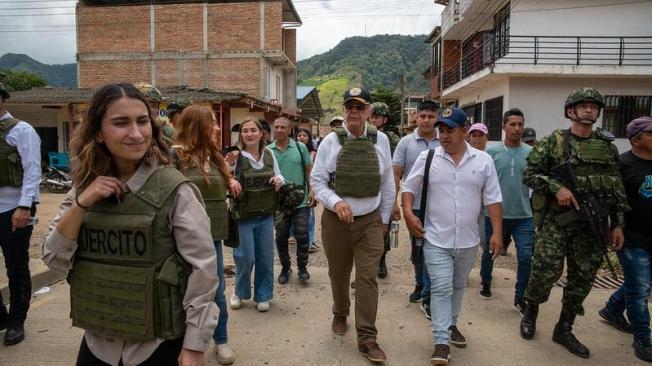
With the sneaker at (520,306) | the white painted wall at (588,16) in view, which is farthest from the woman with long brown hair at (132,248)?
the white painted wall at (588,16)

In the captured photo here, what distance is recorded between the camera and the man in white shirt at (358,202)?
343cm

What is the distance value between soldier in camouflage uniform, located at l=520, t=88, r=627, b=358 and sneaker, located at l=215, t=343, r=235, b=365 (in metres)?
2.44

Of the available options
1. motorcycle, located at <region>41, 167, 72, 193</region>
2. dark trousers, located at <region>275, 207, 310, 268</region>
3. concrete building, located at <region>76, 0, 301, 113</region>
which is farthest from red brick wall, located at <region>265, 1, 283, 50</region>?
dark trousers, located at <region>275, 207, 310, 268</region>

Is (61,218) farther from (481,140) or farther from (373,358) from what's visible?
(481,140)

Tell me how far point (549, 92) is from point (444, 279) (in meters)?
15.0

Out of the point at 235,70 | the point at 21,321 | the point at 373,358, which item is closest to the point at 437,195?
the point at 373,358

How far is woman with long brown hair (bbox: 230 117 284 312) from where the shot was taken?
160 inches

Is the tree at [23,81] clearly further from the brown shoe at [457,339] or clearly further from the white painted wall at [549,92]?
the brown shoe at [457,339]

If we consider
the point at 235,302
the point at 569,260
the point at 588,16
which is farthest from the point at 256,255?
the point at 588,16

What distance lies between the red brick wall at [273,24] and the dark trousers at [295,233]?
22312mm

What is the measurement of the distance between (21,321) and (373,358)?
9.34ft

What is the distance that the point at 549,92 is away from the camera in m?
16.0

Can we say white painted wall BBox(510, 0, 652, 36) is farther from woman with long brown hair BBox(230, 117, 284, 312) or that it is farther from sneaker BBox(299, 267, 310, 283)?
woman with long brown hair BBox(230, 117, 284, 312)

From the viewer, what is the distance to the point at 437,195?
3469 mm
